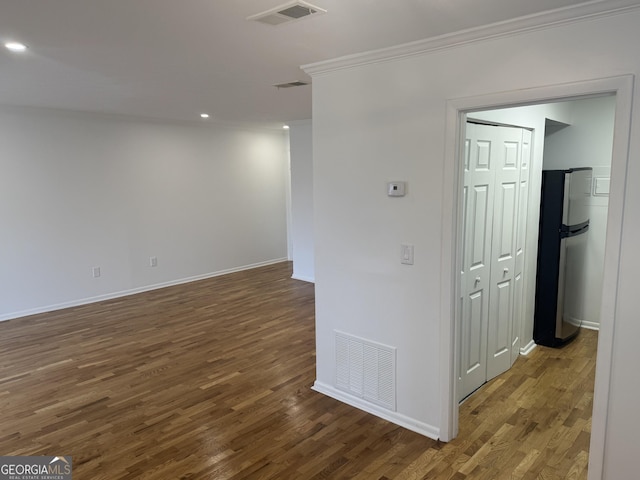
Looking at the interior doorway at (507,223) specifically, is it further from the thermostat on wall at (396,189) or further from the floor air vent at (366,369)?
the floor air vent at (366,369)

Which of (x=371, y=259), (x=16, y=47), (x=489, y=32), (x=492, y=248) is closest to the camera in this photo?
(x=489, y=32)

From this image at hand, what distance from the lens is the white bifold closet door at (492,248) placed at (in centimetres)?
307

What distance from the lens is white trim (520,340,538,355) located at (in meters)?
4.02

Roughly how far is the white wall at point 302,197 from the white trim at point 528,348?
3250 millimetres

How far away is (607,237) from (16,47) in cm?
339

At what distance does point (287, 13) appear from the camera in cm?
203

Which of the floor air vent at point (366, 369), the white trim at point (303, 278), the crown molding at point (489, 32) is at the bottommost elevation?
the white trim at point (303, 278)

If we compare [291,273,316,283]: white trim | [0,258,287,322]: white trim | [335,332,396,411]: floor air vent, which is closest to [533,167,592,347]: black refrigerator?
[335,332,396,411]: floor air vent

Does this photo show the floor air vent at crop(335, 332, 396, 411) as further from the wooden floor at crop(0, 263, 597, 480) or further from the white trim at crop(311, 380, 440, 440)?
the wooden floor at crop(0, 263, 597, 480)

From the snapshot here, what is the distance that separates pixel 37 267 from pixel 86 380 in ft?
7.96

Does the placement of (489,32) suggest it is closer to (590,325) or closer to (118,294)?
(590,325)

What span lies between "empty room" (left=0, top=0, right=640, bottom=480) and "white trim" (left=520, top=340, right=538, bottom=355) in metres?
0.03

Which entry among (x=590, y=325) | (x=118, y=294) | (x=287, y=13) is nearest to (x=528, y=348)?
(x=590, y=325)

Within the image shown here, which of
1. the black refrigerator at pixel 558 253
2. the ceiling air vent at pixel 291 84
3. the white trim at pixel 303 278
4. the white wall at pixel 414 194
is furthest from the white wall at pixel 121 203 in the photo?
the black refrigerator at pixel 558 253
